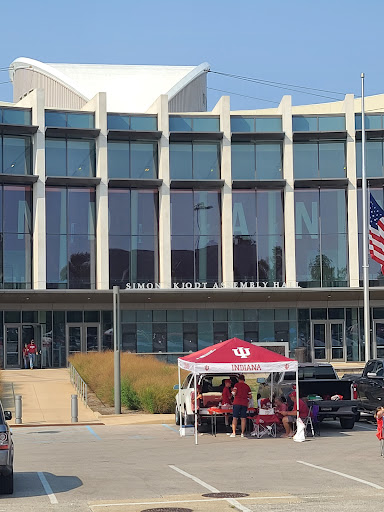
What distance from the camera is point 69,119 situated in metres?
52.5

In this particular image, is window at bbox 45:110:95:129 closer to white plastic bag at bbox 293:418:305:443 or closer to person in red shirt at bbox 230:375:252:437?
person in red shirt at bbox 230:375:252:437

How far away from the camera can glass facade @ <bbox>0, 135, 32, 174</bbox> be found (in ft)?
168

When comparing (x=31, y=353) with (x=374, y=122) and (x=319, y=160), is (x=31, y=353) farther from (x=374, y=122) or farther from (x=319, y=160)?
(x=374, y=122)

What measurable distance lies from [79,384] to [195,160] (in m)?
20.2

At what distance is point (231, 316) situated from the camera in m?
54.9

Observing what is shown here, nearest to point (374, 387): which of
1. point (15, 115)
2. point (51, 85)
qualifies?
point (15, 115)

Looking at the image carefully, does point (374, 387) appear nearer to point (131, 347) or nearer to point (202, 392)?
point (202, 392)

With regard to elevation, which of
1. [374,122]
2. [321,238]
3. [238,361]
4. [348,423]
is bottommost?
[348,423]

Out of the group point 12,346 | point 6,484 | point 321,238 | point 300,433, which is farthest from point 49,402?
point 321,238

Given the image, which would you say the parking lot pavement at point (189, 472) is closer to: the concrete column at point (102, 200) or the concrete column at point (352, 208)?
the concrete column at point (102, 200)

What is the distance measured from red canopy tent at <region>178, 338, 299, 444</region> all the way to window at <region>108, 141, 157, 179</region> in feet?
101

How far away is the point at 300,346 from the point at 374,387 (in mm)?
29465

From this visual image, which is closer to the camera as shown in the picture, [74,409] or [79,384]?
[74,409]

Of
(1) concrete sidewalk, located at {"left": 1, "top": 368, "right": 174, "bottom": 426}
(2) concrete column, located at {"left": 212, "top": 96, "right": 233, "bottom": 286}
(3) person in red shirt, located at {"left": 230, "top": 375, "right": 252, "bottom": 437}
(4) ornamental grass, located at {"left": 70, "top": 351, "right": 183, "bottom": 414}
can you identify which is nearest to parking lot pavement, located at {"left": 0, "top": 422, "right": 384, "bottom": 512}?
(3) person in red shirt, located at {"left": 230, "top": 375, "right": 252, "bottom": 437}
